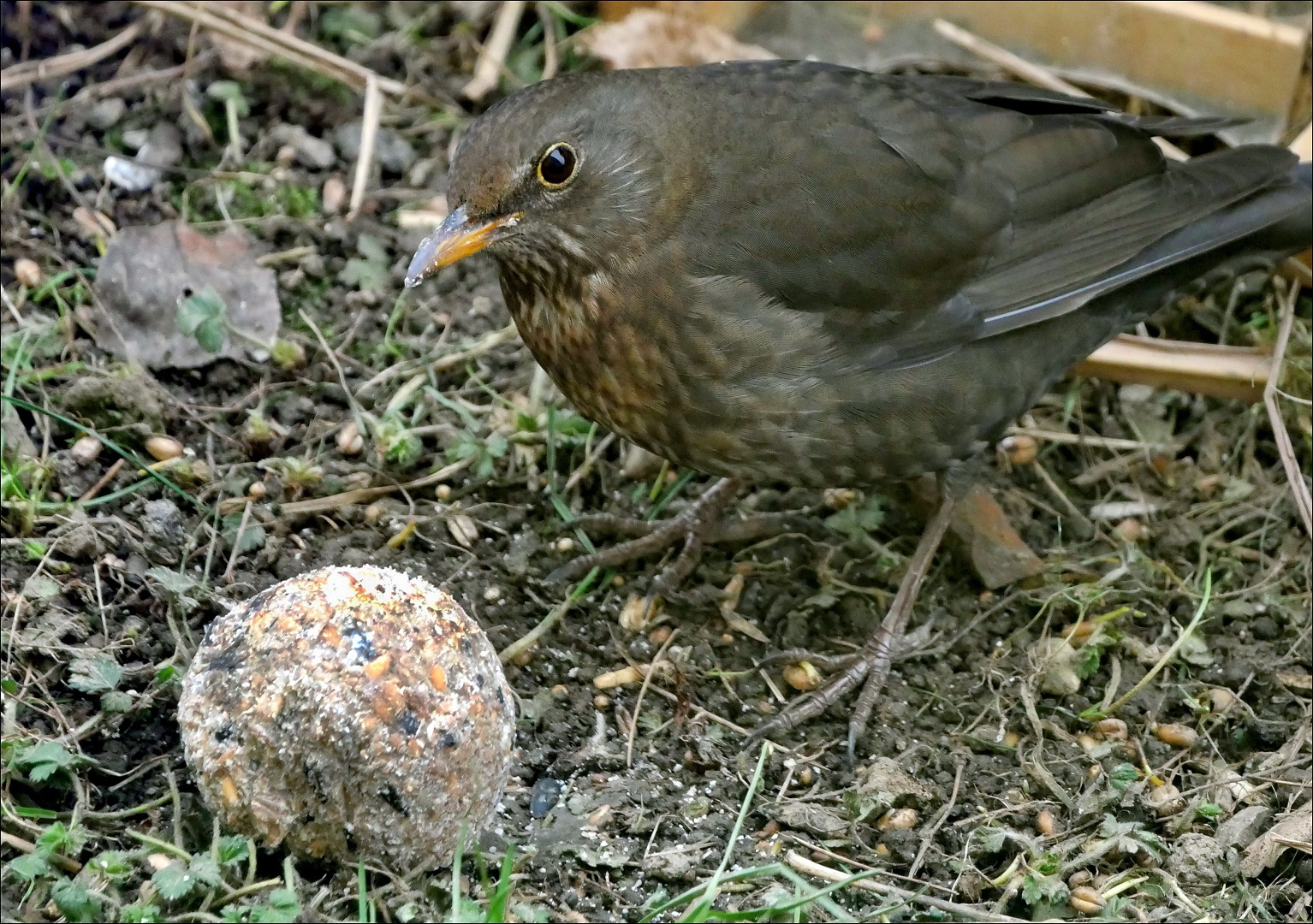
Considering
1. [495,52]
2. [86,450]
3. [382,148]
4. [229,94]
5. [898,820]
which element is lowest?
[898,820]

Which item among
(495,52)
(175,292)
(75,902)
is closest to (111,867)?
(75,902)

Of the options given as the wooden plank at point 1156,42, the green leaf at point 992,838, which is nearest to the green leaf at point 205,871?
the green leaf at point 992,838

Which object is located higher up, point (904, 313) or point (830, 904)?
point (904, 313)

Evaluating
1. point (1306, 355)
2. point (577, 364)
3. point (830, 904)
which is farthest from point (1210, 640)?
point (577, 364)

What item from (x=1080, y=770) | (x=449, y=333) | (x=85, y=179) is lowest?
(x=1080, y=770)

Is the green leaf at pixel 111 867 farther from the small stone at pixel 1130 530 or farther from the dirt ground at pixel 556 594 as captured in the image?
the small stone at pixel 1130 530

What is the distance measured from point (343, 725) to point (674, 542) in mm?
1658

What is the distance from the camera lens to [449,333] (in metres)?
4.52

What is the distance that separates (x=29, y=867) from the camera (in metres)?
2.71

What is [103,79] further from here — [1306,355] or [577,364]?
[1306,355]

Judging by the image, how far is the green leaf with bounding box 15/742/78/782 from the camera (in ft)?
9.49

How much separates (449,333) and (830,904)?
2282 mm

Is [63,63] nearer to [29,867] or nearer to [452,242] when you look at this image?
[452,242]

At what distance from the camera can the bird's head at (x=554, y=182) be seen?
331 cm
